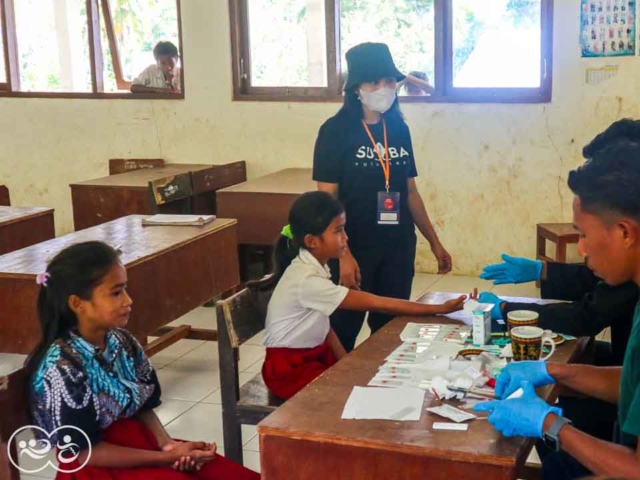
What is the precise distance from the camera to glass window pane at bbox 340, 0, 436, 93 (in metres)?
5.69

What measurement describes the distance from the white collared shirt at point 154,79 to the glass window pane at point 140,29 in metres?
0.08

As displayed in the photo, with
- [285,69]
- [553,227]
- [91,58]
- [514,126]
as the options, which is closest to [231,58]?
[285,69]

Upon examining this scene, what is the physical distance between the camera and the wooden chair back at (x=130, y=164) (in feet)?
21.1

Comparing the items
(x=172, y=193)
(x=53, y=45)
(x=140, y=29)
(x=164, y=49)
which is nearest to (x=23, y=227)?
(x=172, y=193)

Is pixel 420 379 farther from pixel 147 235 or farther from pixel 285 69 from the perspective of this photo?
pixel 285 69

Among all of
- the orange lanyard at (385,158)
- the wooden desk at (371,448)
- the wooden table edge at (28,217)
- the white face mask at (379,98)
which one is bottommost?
the wooden desk at (371,448)

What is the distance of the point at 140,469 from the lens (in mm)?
2105

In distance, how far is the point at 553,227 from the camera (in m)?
5.33

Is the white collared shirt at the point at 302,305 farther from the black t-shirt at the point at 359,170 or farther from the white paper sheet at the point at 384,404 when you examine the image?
the white paper sheet at the point at 384,404

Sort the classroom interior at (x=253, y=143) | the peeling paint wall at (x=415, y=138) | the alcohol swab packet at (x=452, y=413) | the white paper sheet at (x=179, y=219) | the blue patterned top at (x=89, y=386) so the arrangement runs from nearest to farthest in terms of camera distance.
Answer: the alcohol swab packet at (x=452, y=413) < the blue patterned top at (x=89, y=386) < the white paper sheet at (x=179, y=219) < the classroom interior at (x=253, y=143) < the peeling paint wall at (x=415, y=138)

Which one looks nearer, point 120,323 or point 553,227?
point 120,323

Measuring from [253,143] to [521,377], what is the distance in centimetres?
454

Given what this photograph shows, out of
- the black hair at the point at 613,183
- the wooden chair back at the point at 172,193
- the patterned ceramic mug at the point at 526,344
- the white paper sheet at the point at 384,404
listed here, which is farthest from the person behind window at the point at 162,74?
the black hair at the point at 613,183

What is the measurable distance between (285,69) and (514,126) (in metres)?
1.63
